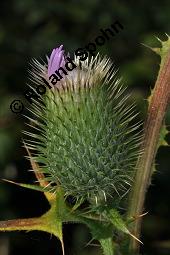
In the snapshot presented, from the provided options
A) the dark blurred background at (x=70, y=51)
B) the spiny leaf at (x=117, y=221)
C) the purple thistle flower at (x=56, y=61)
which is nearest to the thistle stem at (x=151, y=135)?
the spiny leaf at (x=117, y=221)

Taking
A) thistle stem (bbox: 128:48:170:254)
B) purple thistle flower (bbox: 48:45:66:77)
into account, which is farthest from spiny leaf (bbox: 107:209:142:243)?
purple thistle flower (bbox: 48:45:66:77)

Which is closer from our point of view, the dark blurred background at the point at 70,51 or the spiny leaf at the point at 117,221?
the spiny leaf at the point at 117,221

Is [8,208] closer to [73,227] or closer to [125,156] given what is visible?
[73,227]

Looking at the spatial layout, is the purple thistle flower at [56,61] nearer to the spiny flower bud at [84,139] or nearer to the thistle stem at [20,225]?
the spiny flower bud at [84,139]

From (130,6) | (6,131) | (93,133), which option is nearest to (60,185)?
(93,133)

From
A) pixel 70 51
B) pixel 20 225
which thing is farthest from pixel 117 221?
pixel 70 51

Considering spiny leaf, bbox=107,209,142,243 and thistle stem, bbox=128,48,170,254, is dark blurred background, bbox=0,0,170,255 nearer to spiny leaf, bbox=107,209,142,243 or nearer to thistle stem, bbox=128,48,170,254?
thistle stem, bbox=128,48,170,254

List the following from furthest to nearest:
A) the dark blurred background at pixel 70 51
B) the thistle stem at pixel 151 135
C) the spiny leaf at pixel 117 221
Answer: the dark blurred background at pixel 70 51, the thistle stem at pixel 151 135, the spiny leaf at pixel 117 221
